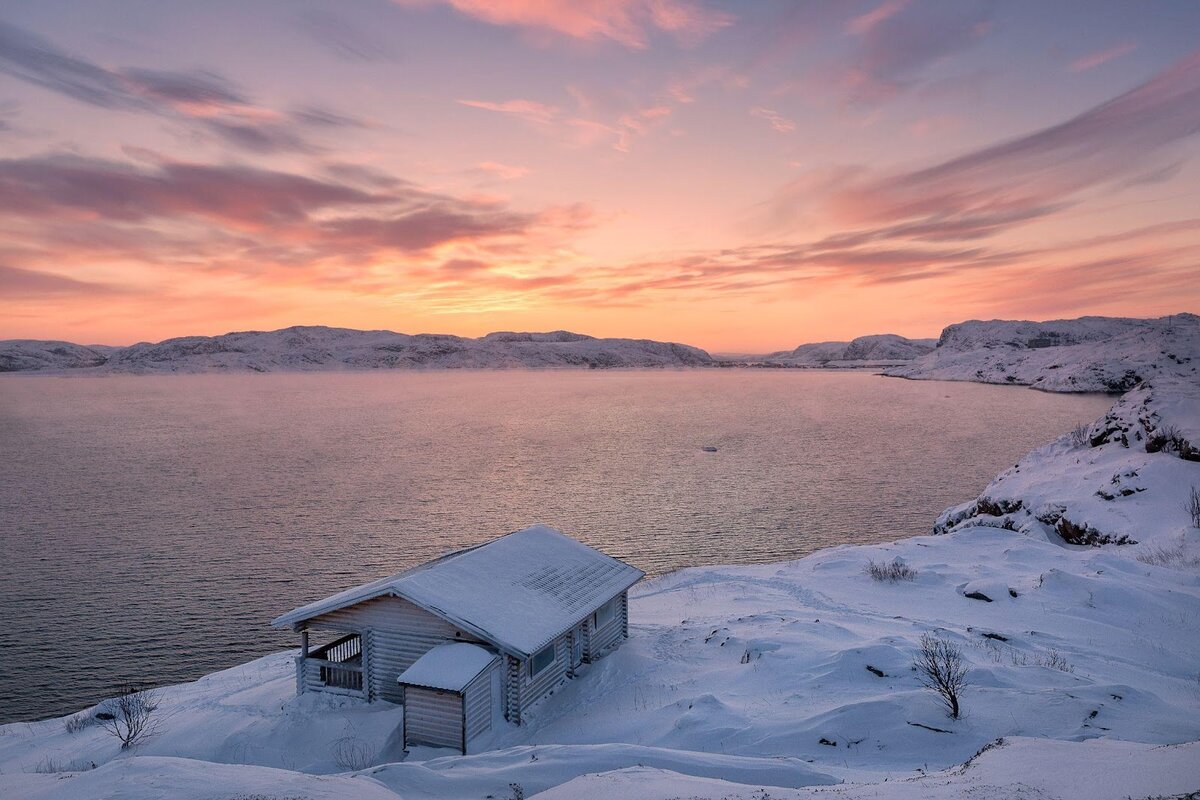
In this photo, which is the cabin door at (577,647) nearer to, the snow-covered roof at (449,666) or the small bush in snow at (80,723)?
the snow-covered roof at (449,666)

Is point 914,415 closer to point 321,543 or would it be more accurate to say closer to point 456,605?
point 321,543

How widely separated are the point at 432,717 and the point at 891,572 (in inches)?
823

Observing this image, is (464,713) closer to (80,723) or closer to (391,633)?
(391,633)

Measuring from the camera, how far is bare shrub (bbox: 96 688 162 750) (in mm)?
17266

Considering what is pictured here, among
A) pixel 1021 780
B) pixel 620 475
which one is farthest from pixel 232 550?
pixel 1021 780

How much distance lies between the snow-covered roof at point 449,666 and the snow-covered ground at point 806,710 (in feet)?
5.69

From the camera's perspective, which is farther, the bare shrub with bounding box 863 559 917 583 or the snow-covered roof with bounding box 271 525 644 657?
the bare shrub with bounding box 863 559 917 583

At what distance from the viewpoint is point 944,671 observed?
16.1 m

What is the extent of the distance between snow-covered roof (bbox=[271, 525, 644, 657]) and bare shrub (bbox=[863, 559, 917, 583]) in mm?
11700

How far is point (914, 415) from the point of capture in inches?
4656

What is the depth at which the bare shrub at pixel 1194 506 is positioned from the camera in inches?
1225

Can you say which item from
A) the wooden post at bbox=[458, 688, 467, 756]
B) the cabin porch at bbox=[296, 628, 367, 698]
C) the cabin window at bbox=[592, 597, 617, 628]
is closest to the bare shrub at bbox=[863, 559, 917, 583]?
the cabin window at bbox=[592, 597, 617, 628]

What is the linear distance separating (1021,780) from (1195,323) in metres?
207

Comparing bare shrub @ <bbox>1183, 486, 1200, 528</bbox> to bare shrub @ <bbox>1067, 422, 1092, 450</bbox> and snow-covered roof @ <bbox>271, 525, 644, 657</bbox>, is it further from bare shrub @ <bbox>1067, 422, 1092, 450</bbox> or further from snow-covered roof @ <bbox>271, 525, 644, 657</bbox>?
snow-covered roof @ <bbox>271, 525, 644, 657</bbox>
